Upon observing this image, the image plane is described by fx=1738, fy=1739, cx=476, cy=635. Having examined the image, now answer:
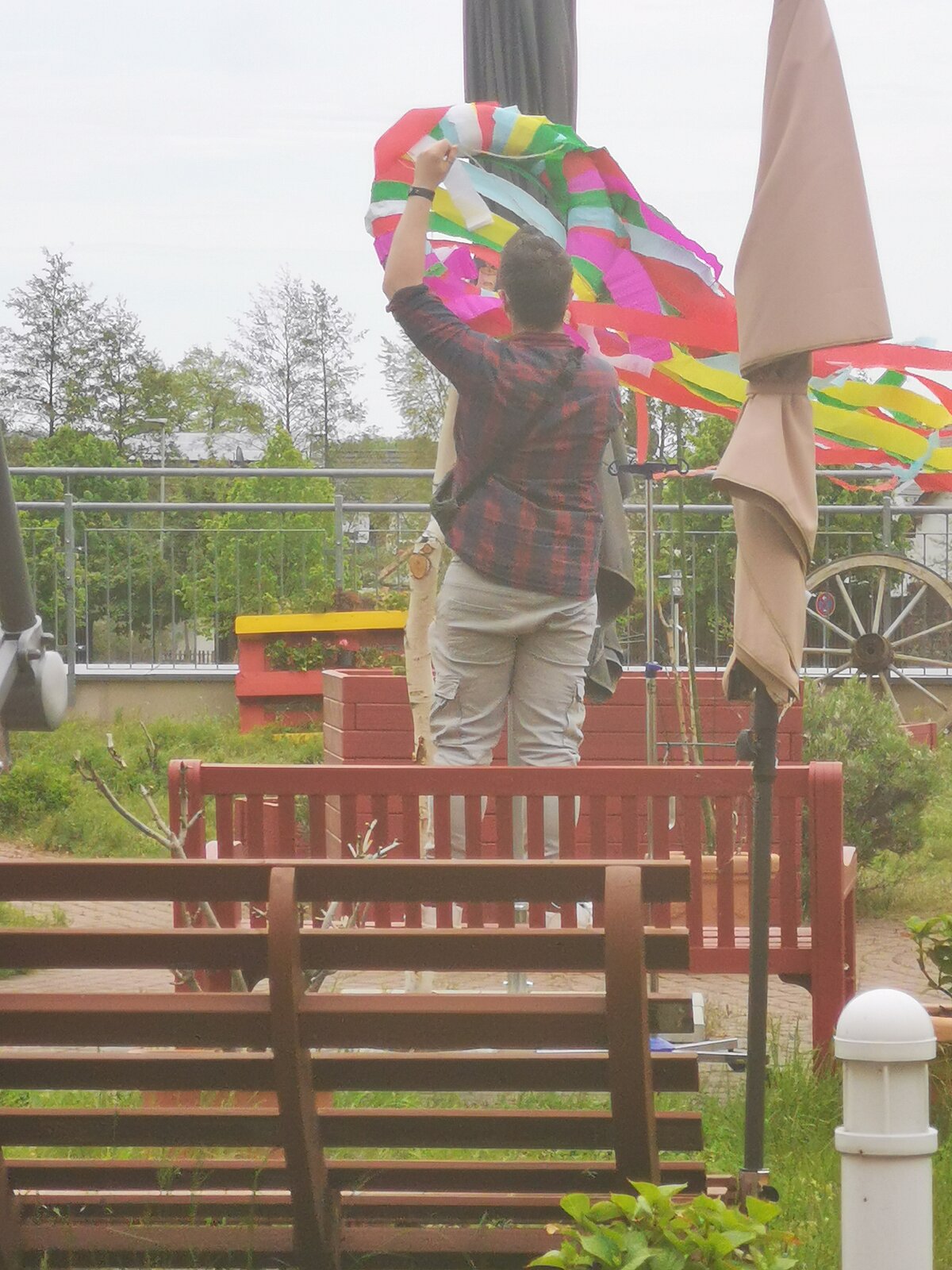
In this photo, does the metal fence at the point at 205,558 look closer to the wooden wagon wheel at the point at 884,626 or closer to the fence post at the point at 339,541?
the fence post at the point at 339,541

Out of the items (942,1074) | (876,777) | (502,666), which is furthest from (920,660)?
(942,1074)

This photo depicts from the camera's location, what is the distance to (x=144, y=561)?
41.3 ft

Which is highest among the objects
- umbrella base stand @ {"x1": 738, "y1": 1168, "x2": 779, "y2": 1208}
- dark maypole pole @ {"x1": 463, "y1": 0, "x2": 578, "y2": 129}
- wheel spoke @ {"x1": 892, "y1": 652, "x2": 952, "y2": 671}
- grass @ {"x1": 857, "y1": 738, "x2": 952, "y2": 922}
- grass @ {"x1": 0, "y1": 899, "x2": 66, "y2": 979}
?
dark maypole pole @ {"x1": 463, "y1": 0, "x2": 578, "y2": 129}

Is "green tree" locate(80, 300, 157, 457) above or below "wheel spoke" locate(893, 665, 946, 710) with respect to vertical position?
above

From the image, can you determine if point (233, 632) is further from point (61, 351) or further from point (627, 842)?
point (61, 351)

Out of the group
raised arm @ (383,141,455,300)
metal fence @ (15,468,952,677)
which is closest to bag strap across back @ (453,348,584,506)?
raised arm @ (383,141,455,300)

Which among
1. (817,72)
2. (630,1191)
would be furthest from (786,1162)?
(817,72)

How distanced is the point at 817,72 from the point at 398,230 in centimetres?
157

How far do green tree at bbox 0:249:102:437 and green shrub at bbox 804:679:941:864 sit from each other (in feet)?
109

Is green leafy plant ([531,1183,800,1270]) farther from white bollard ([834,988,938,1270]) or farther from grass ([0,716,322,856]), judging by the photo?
grass ([0,716,322,856])

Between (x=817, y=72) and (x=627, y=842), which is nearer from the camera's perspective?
(x=817, y=72)

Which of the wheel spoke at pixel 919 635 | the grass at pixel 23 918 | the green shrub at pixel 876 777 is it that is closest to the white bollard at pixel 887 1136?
the grass at pixel 23 918

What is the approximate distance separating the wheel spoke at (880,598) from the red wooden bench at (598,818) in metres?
8.29

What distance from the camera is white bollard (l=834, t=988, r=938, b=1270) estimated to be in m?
2.13
